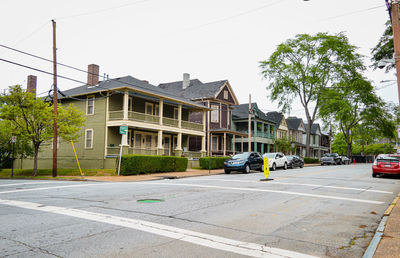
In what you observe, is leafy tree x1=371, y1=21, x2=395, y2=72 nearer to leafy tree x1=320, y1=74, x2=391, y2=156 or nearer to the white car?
the white car

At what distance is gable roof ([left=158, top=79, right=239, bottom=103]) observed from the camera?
3825 cm

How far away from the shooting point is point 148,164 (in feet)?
72.8

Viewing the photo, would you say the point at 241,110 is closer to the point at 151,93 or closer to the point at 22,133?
the point at 151,93

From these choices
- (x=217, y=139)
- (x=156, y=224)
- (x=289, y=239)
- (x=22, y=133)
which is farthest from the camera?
(x=217, y=139)

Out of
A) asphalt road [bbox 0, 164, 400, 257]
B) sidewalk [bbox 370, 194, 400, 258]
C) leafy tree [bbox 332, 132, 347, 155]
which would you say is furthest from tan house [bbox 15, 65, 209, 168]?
leafy tree [bbox 332, 132, 347, 155]

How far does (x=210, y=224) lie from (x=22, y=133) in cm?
2052

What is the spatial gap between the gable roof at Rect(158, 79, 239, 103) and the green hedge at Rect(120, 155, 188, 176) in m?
14.3

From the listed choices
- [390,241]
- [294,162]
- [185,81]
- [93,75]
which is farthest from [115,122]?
[390,241]

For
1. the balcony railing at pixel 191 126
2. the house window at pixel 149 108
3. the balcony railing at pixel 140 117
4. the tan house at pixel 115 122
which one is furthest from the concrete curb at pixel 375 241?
the balcony railing at pixel 191 126

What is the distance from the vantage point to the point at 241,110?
49000 mm

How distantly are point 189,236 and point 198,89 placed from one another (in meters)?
35.5

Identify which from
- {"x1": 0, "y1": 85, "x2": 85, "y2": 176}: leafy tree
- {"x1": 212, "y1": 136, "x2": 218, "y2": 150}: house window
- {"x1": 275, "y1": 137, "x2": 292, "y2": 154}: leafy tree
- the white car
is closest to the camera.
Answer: {"x1": 0, "y1": 85, "x2": 85, "y2": 176}: leafy tree

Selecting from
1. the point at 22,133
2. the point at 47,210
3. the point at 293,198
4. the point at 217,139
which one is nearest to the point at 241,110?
the point at 217,139

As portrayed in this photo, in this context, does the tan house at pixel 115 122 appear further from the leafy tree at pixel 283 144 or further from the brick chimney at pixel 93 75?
the leafy tree at pixel 283 144
